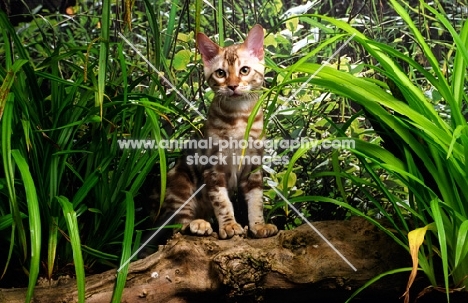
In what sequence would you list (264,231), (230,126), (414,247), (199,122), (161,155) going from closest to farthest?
(414,247) → (161,155) → (264,231) → (230,126) → (199,122)

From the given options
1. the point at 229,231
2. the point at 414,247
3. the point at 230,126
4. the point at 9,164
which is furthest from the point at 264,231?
the point at 9,164

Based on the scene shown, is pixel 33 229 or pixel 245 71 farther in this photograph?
pixel 245 71

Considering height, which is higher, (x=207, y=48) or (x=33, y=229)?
(x=207, y=48)

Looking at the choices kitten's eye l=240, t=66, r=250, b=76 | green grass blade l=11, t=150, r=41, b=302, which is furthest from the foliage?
kitten's eye l=240, t=66, r=250, b=76

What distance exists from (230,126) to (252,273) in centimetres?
47

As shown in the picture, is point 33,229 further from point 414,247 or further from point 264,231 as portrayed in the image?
point 414,247

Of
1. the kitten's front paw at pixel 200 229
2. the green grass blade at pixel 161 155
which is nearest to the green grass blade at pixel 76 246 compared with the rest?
the green grass blade at pixel 161 155

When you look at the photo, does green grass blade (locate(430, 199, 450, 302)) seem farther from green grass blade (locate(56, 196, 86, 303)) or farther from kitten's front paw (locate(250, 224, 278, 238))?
green grass blade (locate(56, 196, 86, 303))

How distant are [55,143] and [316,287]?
0.78m

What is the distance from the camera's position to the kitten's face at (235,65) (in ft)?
5.34

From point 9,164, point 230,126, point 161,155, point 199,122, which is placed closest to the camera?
point 9,164

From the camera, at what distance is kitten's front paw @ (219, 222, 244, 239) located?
1514mm

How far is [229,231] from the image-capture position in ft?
4.98

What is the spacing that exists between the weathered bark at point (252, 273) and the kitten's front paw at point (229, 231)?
0.08 m
